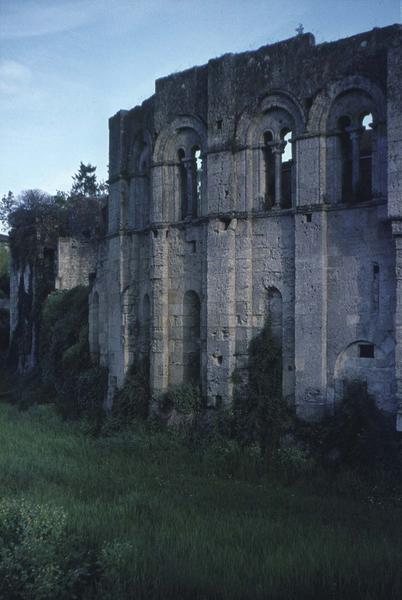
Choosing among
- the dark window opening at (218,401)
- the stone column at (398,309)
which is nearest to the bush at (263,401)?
the dark window opening at (218,401)

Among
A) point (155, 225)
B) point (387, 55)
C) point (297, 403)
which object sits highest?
point (387, 55)

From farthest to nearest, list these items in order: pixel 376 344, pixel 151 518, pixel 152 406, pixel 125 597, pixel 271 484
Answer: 1. pixel 152 406
2. pixel 376 344
3. pixel 271 484
4. pixel 151 518
5. pixel 125 597

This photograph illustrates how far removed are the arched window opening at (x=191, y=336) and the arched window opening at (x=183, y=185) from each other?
245cm

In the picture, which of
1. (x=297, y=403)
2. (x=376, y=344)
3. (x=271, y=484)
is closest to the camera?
(x=271, y=484)

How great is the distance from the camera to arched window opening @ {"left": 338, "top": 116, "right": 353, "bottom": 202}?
14.8 meters

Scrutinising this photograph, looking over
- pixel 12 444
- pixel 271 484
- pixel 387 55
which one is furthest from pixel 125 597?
pixel 387 55

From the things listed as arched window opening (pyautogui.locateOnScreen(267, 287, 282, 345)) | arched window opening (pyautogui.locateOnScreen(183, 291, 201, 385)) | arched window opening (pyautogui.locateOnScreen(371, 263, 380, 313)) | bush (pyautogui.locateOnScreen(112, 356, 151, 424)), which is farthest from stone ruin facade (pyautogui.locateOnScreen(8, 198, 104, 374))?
arched window opening (pyautogui.locateOnScreen(371, 263, 380, 313))

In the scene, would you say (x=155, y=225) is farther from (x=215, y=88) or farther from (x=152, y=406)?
(x=152, y=406)

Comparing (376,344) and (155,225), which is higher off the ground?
(155,225)

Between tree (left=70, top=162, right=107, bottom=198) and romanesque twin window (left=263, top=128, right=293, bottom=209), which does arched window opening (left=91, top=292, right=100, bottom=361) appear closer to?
romanesque twin window (left=263, top=128, right=293, bottom=209)

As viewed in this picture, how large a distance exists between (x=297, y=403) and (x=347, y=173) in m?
5.77

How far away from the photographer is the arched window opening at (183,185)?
17.9 meters

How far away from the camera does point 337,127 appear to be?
1479cm

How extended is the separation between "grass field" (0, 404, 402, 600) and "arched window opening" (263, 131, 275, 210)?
649 cm
